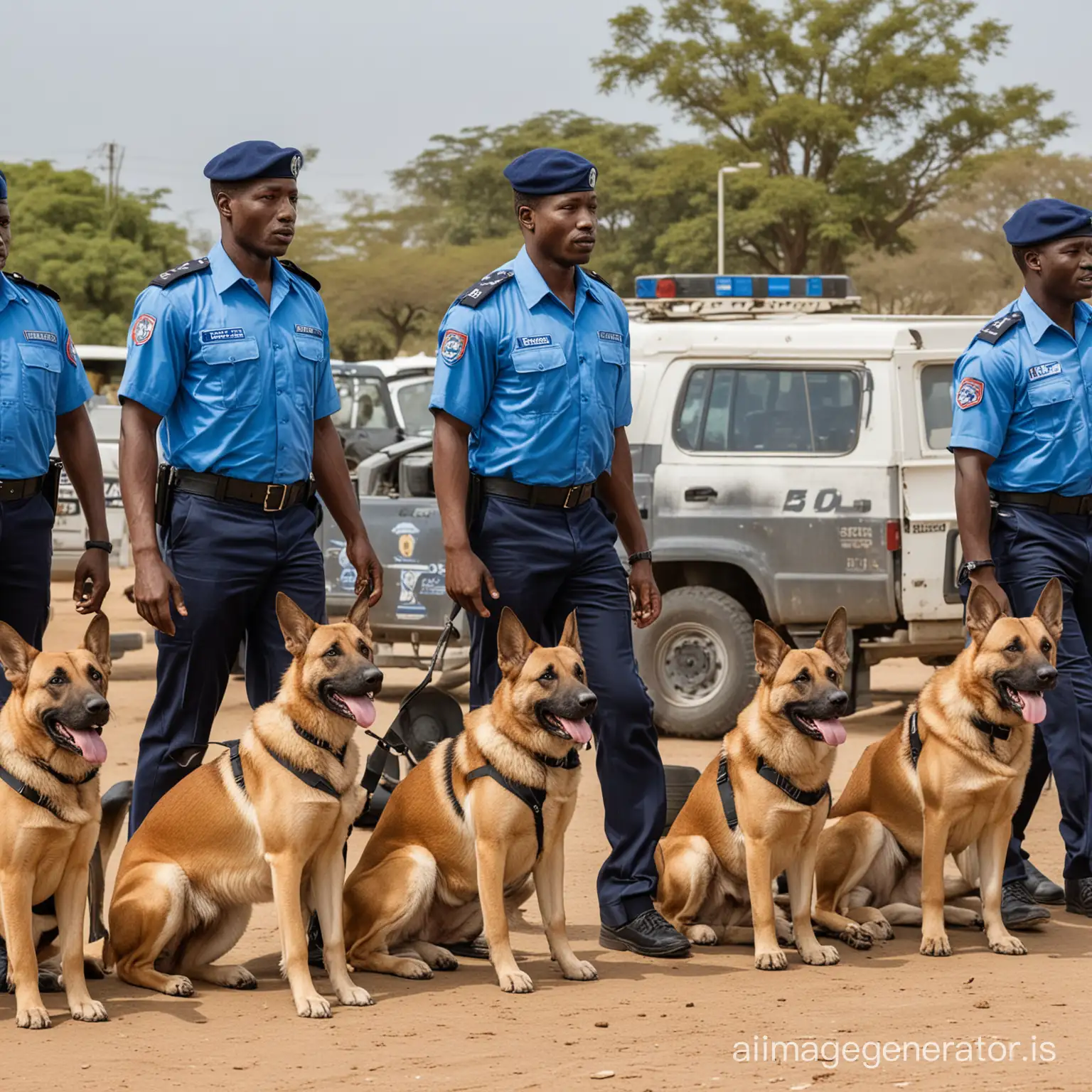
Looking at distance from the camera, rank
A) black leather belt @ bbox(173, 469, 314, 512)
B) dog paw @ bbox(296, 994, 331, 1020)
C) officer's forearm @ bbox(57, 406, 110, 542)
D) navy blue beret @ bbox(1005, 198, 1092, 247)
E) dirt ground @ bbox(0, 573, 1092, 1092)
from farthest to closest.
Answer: navy blue beret @ bbox(1005, 198, 1092, 247) → officer's forearm @ bbox(57, 406, 110, 542) → black leather belt @ bbox(173, 469, 314, 512) → dog paw @ bbox(296, 994, 331, 1020) → dirt ground @ bbox(0, 573, 1092, 1092)

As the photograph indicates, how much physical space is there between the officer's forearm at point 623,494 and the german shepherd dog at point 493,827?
656mm

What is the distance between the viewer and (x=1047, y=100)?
44.8 metres

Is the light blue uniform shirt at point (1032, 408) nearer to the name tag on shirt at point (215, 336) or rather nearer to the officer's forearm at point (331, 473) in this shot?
the officer's forearm at point (331, 473)

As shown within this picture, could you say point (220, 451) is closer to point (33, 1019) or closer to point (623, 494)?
point (623, 494)

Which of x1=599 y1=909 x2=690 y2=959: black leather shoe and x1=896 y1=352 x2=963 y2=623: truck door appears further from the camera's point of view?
x1=896 y1=352 x2=963 y2=623: truck door

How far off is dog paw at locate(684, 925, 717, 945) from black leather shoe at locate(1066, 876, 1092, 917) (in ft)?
4.34

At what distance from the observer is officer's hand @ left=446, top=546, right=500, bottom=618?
5.32 m

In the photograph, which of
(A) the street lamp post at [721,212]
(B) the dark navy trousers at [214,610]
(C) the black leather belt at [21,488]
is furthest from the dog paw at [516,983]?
(A) the street lamp post at [721,212]

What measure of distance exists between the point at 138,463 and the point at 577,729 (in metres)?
1.56

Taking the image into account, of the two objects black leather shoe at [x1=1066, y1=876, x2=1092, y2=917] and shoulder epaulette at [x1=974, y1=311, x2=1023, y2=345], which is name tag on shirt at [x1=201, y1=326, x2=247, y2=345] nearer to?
shoulder epaulette at [x1=974, y1=311, x2=1023, y2=345]

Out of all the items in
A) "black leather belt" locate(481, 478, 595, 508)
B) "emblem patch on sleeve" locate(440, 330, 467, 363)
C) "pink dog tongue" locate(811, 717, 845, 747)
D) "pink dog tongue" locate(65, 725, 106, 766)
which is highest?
"emblem patch on sleeve" locate(440, 330, 467, 363)

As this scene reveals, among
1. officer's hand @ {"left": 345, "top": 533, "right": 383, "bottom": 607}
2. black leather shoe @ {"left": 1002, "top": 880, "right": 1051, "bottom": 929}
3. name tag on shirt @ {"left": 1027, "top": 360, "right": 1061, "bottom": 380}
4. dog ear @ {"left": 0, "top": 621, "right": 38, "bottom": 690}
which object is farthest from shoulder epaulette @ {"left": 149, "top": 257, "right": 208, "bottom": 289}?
black leather shoe @ {"left": 1002, "top": 880, "right": 1051, "bottom": 929}

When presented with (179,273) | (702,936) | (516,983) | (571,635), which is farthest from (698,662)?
(179,273)

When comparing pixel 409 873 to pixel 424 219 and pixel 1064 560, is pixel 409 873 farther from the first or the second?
pixel 424 219
